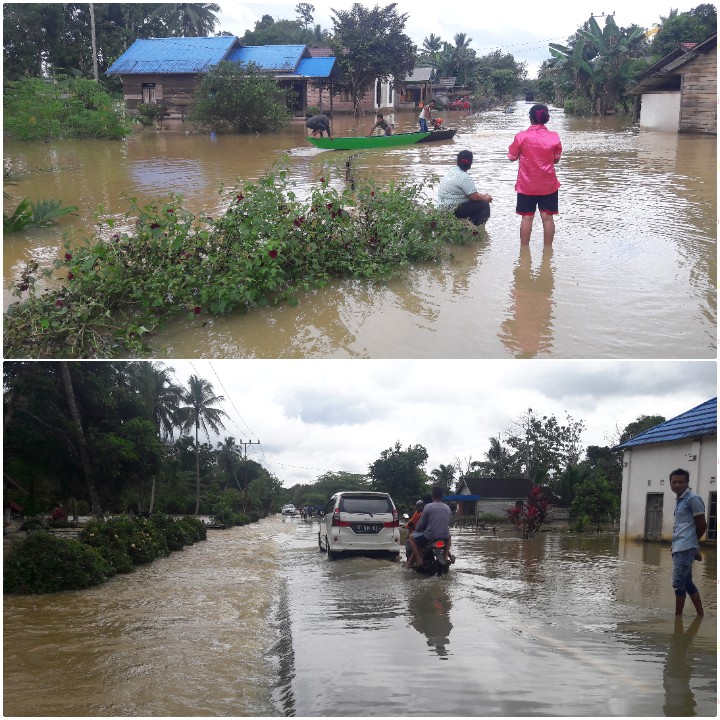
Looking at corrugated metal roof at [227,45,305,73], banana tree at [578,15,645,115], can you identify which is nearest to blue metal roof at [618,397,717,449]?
corrugated metal roof at [227,45,305,73]

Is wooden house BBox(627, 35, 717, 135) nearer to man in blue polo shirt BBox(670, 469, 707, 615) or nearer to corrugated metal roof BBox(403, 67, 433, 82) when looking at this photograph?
man in blue polo shirt BBox(670, 469, 707, 615)

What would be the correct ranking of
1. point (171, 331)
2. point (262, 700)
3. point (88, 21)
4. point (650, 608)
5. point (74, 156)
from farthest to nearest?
point (88, 21), point (74, 156), point (171, 331), point (650, 608), point (262, 700)

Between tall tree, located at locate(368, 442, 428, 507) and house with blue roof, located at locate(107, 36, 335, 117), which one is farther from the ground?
house with blue roof, located at locate(107, 36, 335, 117)

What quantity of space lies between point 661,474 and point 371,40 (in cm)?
2990

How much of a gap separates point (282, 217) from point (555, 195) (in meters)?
3.54

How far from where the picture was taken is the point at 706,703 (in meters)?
3.83

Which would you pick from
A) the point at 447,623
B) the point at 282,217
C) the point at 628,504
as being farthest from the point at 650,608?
the point at 628,504

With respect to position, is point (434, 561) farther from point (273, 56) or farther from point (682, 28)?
point (682, 28)

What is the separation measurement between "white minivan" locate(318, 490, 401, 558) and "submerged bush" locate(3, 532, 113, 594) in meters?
3.49

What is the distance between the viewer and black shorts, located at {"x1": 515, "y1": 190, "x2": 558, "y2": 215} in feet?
30.1

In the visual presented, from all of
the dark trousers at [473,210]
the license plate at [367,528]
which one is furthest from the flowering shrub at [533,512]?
the dark trousers at [473,210]

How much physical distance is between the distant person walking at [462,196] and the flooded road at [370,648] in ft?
17.1

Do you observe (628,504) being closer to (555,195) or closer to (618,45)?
(555,195)

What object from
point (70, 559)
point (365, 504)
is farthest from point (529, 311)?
point (70, 559)
